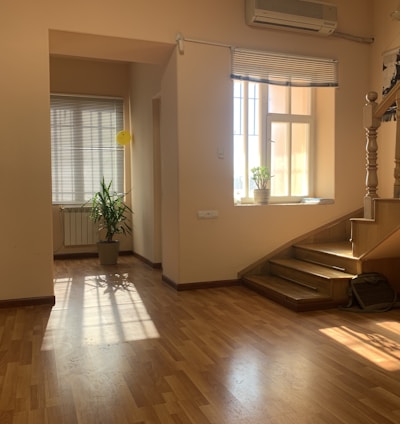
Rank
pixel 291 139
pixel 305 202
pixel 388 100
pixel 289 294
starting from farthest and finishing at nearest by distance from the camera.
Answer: pixel 291 139, pixel 305 202, pixel 289 294, pixel 388 100

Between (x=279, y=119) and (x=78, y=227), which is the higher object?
(x=279, y=119)

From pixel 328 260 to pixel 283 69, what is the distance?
2233mm

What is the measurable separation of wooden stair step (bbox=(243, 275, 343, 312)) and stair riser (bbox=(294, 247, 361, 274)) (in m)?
0.40

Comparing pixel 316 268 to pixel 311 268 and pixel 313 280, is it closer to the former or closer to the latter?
pixel 311 268

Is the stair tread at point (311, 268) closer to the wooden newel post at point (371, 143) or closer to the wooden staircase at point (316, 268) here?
the wooden staircase at point (316, 268)

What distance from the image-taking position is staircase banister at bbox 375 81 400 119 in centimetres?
380

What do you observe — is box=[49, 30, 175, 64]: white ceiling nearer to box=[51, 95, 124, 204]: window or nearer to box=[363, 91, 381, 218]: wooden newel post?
box=[363, 91, 381, 218]: wooden newel post

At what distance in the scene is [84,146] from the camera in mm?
7398

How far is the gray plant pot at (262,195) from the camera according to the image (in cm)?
536

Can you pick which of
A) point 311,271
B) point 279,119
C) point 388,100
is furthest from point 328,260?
point 279,119

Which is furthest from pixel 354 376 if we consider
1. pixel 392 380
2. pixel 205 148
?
pixel 205 148

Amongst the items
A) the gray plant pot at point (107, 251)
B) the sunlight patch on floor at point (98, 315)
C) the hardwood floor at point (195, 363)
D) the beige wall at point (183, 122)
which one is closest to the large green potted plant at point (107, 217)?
the gray plant pot at point (107, 251)

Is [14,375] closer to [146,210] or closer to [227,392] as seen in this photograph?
[227,392]

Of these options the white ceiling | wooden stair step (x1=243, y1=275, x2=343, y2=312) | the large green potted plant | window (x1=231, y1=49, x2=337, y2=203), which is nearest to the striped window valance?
window (x1=231, y1=49, x2=337, y2=203)
